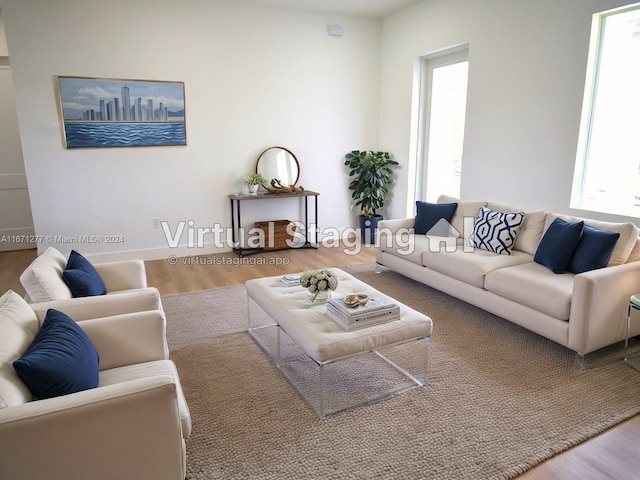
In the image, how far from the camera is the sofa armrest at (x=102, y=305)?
2.25 m

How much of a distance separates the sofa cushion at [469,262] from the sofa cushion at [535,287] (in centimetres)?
10

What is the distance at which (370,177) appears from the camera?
599 centimetres

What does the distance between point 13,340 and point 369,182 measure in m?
4.81

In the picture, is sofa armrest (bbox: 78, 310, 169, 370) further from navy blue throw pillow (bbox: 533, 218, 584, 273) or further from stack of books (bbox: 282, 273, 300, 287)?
navy blue throw pillow (bbox: 533, 218, 584, 273)

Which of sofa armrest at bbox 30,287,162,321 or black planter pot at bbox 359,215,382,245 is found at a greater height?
sofa armrest at bbox 30,287,162,321

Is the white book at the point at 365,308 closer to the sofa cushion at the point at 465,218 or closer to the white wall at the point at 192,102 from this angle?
the sofa cushion at the point at 465,218

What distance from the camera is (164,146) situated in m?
5.21

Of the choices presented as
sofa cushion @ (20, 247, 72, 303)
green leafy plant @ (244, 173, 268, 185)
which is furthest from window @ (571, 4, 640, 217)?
sofa cushion @ (20, 247, 72, 303)

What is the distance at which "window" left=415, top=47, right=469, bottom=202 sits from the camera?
5.24m

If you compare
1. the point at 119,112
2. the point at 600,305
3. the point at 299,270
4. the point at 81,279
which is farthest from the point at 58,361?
the point at 119,112

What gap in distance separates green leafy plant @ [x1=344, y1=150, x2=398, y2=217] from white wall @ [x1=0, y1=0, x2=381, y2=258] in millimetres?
199

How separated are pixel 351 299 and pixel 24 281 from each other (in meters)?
1.73

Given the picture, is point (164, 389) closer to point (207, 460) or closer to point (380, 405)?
point (207, 460)

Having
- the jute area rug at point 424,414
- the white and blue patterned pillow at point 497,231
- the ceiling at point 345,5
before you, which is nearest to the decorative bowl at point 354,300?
the jute area rug at point 424,414
